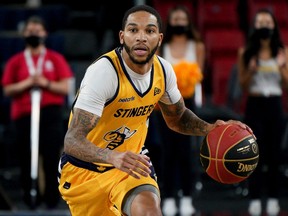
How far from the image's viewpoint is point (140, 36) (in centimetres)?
506

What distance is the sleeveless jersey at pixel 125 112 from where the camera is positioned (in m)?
5.18

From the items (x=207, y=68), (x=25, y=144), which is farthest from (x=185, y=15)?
(x=207, y=68)

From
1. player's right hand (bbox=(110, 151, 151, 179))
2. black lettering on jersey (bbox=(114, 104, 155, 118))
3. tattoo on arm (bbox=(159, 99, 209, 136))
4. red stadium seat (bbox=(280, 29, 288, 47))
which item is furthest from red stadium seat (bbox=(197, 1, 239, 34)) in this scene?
player's right hand (bbox=(110, 151, 151, 179))

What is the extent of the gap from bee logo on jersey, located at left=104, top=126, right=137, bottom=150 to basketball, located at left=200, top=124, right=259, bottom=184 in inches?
19.1

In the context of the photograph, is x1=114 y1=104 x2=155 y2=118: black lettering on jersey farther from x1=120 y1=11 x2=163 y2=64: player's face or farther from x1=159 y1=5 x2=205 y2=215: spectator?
x1=159 y1=5 x2=205 y2=215: spectator

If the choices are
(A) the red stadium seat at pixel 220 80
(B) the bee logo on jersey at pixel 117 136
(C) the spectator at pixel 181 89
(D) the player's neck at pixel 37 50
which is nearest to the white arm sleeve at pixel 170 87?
(B) the bee logo on jersey at pixel 117 136

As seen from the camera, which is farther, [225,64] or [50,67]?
[225,64]

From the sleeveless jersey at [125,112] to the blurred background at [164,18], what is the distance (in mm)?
3402

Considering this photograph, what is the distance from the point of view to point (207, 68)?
10781mm

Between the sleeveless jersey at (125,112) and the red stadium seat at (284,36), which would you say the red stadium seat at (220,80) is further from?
the sleeveless jersey at (125,112)

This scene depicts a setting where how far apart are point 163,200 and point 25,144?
1.39 metres

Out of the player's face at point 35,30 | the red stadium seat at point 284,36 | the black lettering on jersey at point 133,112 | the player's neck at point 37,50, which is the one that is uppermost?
the black lettering on jersey at point 133,112

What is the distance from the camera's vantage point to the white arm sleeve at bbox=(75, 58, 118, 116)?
4992 mm

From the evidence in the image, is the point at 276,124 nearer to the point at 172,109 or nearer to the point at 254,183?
the point at 254,183
